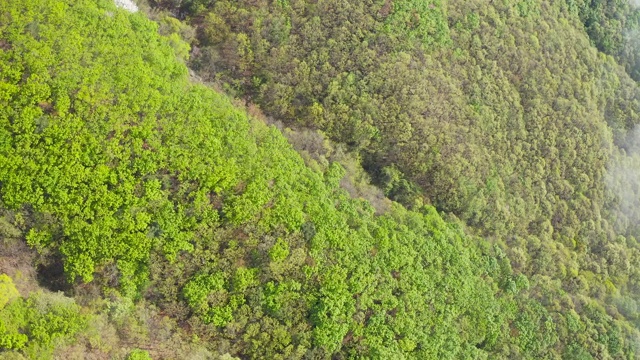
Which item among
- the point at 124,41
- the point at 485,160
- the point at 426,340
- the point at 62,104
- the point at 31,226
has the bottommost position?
the point at 31,226

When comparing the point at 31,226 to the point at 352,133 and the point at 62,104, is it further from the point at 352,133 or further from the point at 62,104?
the point at 352,133

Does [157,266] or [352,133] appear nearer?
[157,266]

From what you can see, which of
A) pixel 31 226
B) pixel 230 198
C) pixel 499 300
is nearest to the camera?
pixel 31 226

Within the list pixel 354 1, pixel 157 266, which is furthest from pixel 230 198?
pixel 354 1

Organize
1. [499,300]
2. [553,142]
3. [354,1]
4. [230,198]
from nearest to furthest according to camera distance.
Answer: [230,198]
[499,300]
[354,1]
[553,142]

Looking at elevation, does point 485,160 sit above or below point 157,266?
above

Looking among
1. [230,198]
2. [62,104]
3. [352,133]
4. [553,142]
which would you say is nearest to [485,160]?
[553,142]
